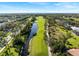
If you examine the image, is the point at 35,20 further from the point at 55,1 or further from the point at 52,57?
the point at 52,57

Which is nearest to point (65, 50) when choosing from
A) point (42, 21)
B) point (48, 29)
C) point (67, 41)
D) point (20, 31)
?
point (67, 41)

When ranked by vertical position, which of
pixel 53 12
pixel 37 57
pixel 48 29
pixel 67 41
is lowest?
pixel 37 57

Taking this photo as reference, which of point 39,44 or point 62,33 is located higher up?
point 62,33

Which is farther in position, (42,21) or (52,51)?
(42,21)

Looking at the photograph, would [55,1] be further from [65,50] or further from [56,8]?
[65,50]

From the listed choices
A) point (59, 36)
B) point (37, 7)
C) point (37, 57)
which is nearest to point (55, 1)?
point (37, 7)

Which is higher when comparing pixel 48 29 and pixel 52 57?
pixel 48 29
